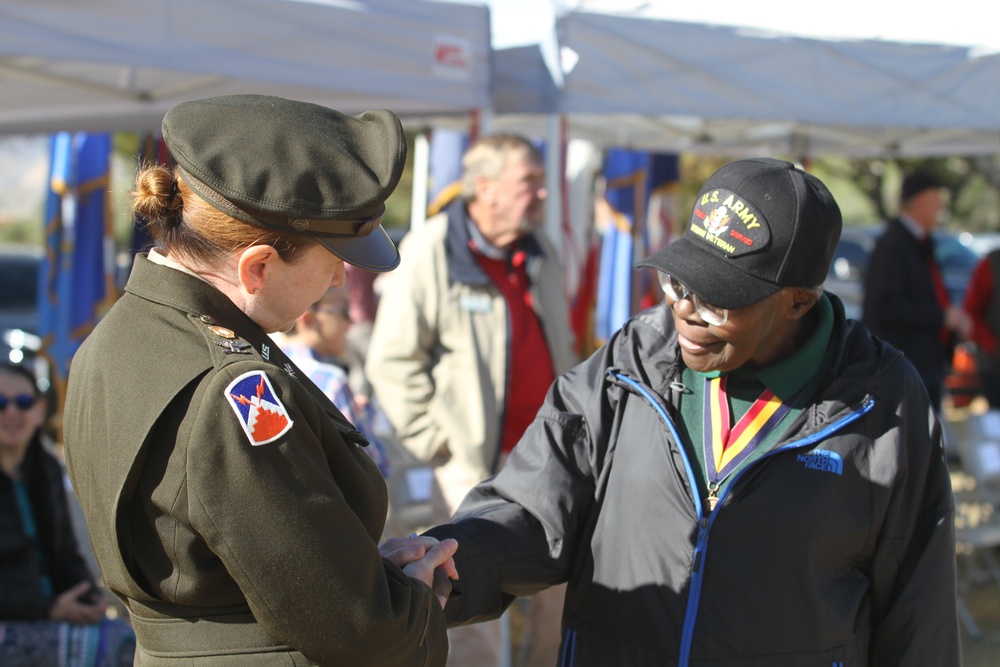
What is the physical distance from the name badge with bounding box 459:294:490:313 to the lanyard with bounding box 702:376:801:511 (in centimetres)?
182

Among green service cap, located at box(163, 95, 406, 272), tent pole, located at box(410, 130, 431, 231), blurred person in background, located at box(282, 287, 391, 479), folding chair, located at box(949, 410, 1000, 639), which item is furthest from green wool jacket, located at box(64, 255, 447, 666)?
tent pole, located at box(410, 130, 431, 231)

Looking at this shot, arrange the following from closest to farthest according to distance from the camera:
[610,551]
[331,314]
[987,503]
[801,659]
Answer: [801,659] < [610,551] < [331,314] < [987,503]

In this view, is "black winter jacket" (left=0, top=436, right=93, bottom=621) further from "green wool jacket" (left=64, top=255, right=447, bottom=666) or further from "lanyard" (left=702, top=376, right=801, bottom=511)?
"lanyard" (left=702, top=376, right=801, bottom=511)

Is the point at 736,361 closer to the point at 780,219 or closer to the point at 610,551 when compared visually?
the point at 780,219

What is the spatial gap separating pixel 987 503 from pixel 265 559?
5178 mm

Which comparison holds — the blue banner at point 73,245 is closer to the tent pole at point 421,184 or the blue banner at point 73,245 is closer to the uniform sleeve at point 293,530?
the tent pole at point 421,184

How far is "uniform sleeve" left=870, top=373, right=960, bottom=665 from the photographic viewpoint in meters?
1.83

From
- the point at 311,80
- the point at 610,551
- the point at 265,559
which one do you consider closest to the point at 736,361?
the point at 610,551

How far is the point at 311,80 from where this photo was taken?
3725 millimetres

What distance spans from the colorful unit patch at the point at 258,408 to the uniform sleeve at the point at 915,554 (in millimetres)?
1113

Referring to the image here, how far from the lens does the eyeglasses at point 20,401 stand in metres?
3.57

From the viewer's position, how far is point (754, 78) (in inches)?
173

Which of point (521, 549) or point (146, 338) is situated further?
point (521, 549)

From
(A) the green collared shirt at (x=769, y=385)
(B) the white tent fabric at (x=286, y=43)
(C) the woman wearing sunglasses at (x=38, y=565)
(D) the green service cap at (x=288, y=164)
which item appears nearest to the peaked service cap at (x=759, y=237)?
(A) the green collared shirt at (x=769, y=385)
